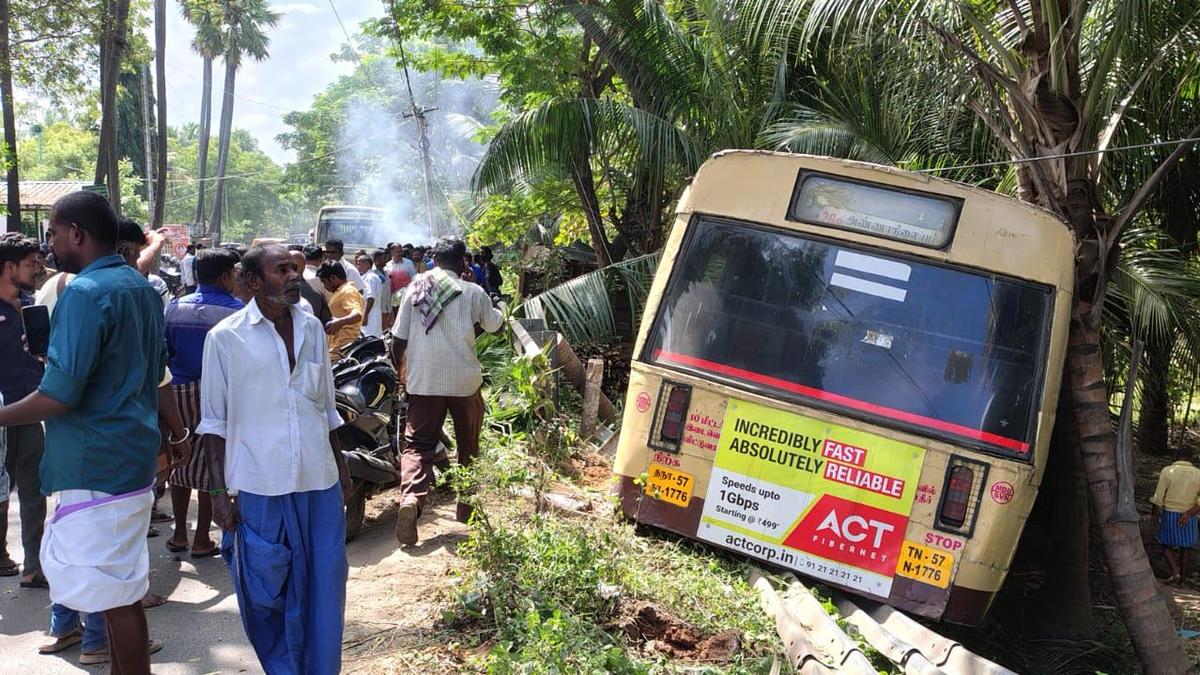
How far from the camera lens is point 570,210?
→ 53.2 feet

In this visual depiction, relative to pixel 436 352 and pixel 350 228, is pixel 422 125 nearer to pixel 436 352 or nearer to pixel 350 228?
pixel 350 228

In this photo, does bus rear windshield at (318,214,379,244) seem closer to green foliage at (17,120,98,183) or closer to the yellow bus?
the yellow bus

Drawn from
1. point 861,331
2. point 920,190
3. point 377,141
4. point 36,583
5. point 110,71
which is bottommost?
point 36,583

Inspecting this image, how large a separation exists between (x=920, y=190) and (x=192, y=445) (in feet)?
14.4

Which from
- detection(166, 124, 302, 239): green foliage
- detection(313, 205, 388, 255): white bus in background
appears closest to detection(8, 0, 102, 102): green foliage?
detection(313, 205, 388, 255): white bus in background

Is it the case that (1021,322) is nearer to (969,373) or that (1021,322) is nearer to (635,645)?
(969,373)

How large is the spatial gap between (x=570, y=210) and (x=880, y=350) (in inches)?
427

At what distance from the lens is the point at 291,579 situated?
396 centimetres

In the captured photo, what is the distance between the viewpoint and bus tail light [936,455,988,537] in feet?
17.6

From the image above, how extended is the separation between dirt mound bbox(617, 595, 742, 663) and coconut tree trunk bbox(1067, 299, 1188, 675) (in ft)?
9.31

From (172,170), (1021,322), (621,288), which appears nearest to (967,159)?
(621,288)

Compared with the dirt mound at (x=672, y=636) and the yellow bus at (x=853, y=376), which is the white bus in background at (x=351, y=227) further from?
the dirt mound at (x=672, y=636)

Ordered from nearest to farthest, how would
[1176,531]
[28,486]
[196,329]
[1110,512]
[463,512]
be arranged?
[28,486] → [196,329] → [1110,512] → [463,512] → [1176,531]

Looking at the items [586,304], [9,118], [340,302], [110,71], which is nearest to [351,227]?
[110,71]
